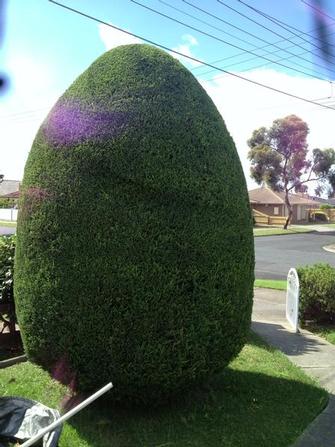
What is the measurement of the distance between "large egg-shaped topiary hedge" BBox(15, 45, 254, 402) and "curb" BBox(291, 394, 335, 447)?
0.88 metres

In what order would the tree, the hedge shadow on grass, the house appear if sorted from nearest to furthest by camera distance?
1. the hedge shadow on grass
2. the tree
3. the house

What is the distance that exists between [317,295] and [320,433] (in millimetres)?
4392

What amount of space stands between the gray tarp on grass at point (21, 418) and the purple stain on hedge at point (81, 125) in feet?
6.49

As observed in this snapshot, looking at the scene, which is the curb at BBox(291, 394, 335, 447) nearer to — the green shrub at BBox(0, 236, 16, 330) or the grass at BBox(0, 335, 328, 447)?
the grass at BBox(0, 335, 328, 447)

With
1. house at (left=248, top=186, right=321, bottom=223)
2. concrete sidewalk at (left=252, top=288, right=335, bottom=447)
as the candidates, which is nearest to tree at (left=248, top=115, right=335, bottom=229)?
house at (left=248, top=186, right=321, bottom=223)

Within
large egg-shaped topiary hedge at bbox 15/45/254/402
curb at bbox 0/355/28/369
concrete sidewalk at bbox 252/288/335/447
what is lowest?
concrete sidewalk at bbox 252/288/335/447

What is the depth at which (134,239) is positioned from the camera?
379cm

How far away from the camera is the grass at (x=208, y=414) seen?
3.97 meters

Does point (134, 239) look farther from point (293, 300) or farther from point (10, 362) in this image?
point (293, 300)

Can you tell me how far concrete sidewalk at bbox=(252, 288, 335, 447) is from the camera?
13.9ft

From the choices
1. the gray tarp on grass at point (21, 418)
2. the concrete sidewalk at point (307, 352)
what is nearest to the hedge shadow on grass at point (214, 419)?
the concrete sidewalk at point (307, 352)

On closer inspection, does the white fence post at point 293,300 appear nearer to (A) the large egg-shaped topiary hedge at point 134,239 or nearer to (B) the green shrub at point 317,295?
(B) the green shrub at point 317,295

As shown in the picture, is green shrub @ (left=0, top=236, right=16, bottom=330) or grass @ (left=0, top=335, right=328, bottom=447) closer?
grass @ (left=0, top=335, right=328, bottom=447)

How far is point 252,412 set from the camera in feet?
14.9
